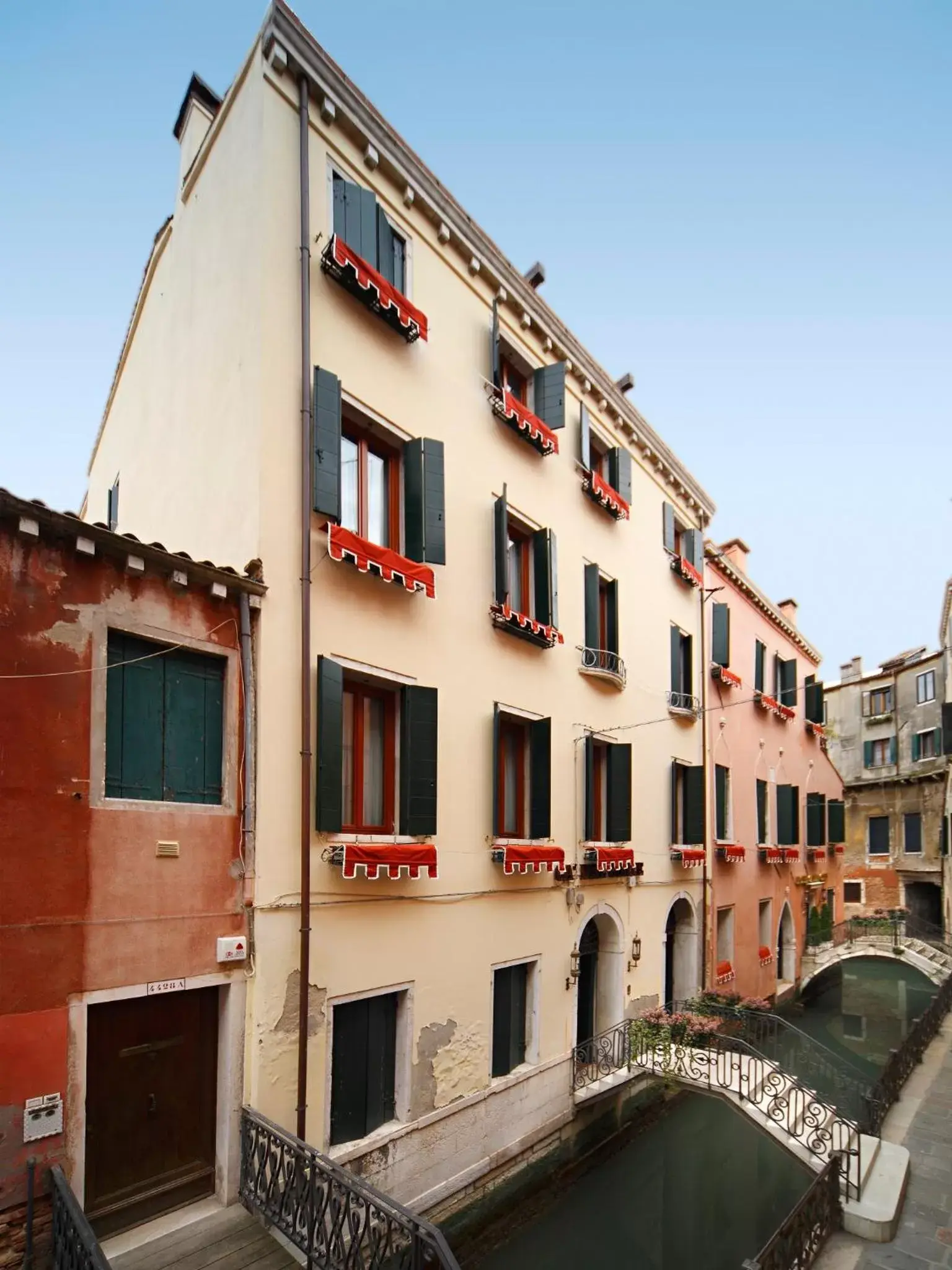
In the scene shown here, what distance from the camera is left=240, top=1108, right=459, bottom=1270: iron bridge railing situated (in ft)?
16.6

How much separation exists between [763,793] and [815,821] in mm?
5165

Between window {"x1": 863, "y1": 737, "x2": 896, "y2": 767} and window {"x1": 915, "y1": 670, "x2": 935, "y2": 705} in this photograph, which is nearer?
window {"x1": 915, "y1": 670, "x2": 935, "y2": 705}

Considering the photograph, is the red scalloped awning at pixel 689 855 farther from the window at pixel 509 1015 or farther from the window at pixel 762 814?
the window at pixel 762 814

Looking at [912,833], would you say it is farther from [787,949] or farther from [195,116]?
[195,116]

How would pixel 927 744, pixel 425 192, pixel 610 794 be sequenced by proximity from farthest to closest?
pixel 927 744
pixel 610 794
pixel 425 192

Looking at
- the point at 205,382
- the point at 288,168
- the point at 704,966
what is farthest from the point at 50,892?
the point at 704,966

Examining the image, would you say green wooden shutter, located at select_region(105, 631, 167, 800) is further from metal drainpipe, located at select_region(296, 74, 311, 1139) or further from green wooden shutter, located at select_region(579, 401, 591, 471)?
green wooden shutter, located at select_region(579, 401, 591, 471)

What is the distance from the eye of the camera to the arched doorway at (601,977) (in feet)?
41.5

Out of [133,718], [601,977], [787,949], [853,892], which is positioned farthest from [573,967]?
[853,892]

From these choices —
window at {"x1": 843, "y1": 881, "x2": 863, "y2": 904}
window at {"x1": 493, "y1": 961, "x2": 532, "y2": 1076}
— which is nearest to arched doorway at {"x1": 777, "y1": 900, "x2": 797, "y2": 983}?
Answer: window at {"x1": 493, "y1": 961, "x2": 532, "y2": 1076}

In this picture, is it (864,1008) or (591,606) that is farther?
(864,1008)

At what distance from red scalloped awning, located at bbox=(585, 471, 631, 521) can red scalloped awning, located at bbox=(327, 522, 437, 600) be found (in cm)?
480

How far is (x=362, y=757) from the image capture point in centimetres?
852

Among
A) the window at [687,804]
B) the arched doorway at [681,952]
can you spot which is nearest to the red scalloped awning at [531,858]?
the window at [687,804]
